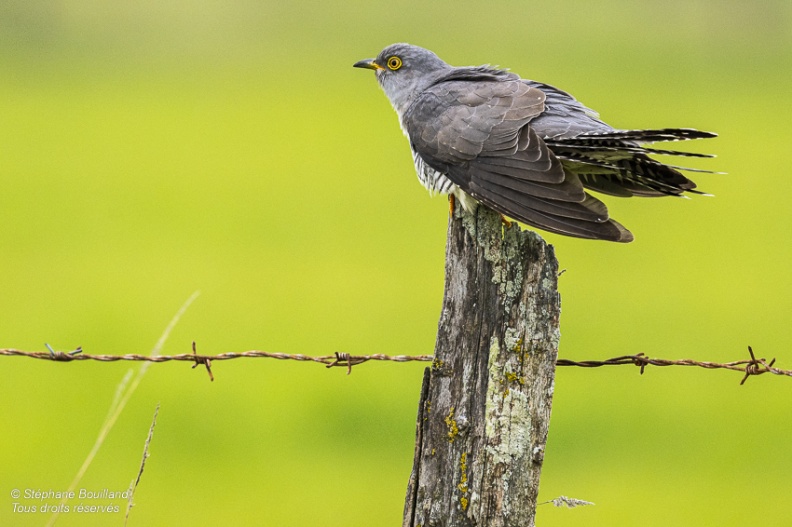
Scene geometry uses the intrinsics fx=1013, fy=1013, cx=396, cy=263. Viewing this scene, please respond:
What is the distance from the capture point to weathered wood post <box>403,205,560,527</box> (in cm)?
339

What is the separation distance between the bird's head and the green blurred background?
10.8 ft

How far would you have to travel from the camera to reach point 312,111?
26.6 meters

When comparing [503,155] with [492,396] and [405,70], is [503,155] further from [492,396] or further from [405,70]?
[405,70]

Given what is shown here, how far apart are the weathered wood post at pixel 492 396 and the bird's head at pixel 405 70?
8.63 ft

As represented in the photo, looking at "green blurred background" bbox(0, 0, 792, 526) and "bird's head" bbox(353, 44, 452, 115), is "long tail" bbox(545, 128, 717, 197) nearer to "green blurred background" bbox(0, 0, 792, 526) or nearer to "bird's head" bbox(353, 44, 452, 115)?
"bird's head" bbox(353, 44, 452, 115)

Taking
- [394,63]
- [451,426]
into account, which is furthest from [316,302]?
[451,426]

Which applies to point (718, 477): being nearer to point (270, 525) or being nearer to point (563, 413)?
point (563, 413)

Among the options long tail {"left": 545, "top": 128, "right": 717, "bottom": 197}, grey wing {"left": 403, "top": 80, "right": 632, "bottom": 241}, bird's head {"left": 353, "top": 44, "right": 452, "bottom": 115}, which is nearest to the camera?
grey wing {"left": 403, "top": 80, "right": 632, "bottom": 241}

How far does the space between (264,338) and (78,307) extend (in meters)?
2.70

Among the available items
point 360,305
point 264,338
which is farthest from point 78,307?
point 360,305

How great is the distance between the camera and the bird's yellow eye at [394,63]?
608 cm

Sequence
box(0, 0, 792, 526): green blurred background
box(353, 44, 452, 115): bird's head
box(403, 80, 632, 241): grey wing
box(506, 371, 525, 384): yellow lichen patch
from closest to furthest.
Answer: box(506, 371, 525, 384): yellow lichen patch
box(403, 80, 632, 241): grey wing
box(353, 44, 452, 115): bird's head
box(0, 0, 792, 526): green blurred background

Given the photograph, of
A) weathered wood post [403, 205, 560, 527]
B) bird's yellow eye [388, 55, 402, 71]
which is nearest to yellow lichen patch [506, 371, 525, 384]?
weathered wood post [403, 205, 560, 527]

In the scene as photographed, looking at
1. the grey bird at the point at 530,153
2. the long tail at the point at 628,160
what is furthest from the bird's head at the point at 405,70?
the long tail at the point at 628,160
